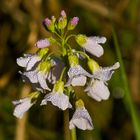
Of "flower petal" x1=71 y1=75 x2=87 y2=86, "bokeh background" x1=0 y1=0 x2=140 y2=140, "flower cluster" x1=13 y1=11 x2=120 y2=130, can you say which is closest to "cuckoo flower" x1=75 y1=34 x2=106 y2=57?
"flower cluster" x1=13 y1=11 x2=120 y2=130

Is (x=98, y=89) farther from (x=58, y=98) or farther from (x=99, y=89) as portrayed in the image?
(x=58, y=98)

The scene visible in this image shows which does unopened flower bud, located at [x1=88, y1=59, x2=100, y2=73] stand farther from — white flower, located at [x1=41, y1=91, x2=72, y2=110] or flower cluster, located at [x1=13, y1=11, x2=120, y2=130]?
white flower, located at [x1=41, y1=91, x2=72, y2=110]

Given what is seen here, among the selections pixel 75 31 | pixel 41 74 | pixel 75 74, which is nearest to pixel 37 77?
pixel 41 74

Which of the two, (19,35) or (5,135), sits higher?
(19,35)

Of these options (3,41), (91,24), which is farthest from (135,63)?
(3,41)

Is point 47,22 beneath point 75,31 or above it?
beneath

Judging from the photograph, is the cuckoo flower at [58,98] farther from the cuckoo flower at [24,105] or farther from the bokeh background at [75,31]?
the bokeh background at [75,31]

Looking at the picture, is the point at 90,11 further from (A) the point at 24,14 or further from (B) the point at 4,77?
(B) the point at 4,77
